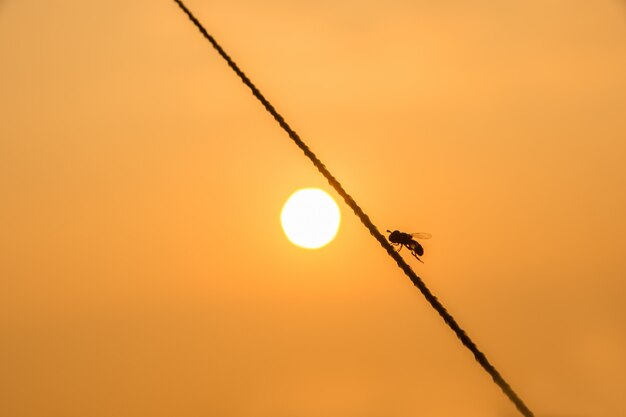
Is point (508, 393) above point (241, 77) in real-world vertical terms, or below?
below

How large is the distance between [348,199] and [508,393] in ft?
5.27

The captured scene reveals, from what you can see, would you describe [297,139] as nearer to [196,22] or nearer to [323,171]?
[323,171]

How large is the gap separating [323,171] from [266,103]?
2.83ft

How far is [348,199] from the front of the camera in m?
3.32

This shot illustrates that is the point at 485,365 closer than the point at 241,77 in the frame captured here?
Yes

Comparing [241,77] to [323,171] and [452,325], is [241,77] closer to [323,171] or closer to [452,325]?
[323,171]

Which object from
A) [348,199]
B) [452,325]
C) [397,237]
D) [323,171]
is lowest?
[452,325]

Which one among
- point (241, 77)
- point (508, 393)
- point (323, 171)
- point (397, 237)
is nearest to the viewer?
point (508, 393)

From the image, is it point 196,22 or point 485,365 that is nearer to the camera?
point 485,365

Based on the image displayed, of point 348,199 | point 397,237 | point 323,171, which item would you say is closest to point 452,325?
point 348,199

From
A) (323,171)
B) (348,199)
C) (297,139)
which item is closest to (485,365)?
(348,199)

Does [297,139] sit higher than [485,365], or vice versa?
[297,139]

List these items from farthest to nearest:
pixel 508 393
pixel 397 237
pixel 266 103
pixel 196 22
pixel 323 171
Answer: pixel 397 237 < pixel 196 22 < pixel 266 103 < pixel 323 171 < pixel 508 393

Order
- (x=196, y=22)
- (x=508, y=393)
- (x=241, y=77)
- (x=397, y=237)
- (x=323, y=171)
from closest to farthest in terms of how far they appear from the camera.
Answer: (x=508, y=393)
(x=323, y=171)
(x=241, y=77)
(x=196, y=22)
(x=397, y=237)
